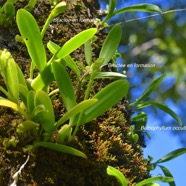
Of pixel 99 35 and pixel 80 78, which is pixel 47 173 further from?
pixel 99 35

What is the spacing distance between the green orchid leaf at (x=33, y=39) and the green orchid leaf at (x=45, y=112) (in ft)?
0.53

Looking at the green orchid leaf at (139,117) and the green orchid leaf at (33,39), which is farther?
the green orchid leaf at (139,117)

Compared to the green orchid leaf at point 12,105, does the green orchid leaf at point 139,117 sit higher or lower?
higher

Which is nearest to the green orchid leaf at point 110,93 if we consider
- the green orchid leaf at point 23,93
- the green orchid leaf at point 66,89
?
the green orchid leaf at point 66,89

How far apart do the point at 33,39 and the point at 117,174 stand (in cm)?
39

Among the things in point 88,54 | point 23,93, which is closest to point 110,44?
point 88,54

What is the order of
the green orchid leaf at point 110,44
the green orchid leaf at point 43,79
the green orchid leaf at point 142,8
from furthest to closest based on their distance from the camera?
the green orchid leaf at point 142,8, the green orchid leaf at point 110,44, the green orchid leaf at point 43,79

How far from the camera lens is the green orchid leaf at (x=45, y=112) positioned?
875 mm

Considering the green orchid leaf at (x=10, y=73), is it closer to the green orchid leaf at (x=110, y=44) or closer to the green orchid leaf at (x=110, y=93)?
the green orchid leaf at (x=110, y=93)

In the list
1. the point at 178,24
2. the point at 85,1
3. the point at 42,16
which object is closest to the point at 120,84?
the point at 42,16

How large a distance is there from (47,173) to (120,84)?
0.87 ft

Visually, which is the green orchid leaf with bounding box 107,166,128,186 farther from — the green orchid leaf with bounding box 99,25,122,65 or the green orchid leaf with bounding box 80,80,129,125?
the green orchid leaf with bounding box 99,25,122,65

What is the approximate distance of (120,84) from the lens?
97 centimetres

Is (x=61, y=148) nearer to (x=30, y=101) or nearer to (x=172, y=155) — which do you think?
(x=30, y=101)
